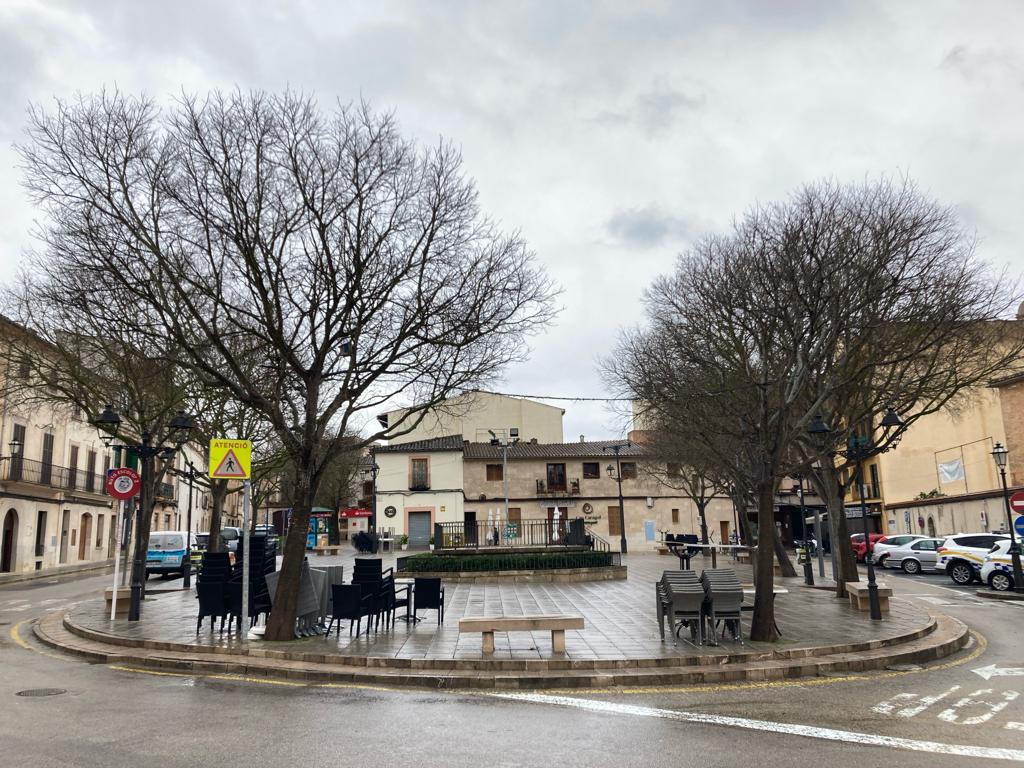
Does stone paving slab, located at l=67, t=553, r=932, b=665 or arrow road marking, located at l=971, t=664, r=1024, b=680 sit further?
stone paving slab, located at l=67, t=553, r=932, b=665

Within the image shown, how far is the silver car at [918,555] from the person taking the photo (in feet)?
101

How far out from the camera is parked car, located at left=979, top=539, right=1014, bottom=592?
21594mm

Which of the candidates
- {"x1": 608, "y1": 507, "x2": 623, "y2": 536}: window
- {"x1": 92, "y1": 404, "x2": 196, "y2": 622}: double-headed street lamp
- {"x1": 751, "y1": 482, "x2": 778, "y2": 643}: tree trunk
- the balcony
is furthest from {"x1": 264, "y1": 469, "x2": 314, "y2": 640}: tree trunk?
{"x1": 608, "y1": 507, "x2": 623, "y2": 536}: window

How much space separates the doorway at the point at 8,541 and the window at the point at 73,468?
491 cm

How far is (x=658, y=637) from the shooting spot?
468 inches

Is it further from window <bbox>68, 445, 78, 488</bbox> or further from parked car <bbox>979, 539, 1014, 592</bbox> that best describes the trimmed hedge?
window <bbox>68, 445, 78, 488</bbox>

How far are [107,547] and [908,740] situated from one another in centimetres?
4881

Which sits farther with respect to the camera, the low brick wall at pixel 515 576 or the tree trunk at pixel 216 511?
the tree trunk at pixel 216 511

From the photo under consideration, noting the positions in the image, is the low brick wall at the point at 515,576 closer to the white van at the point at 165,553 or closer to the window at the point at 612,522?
the white van at the point at 165,553

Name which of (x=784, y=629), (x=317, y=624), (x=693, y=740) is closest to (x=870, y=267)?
(x=784, y=629)

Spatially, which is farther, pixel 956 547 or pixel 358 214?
pixel 956 547

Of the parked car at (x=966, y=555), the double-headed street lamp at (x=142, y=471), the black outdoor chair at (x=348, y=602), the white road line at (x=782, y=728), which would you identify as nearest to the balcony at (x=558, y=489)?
the parked car at (x=966, y=555)

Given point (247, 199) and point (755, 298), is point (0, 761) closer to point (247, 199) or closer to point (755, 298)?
point (247, 199)

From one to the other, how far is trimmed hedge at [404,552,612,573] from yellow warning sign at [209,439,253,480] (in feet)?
39.4
